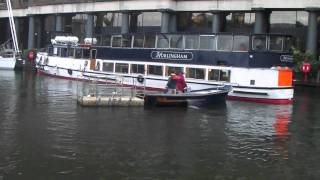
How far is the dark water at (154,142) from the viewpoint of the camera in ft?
44.4

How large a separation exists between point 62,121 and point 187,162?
800 centimetres

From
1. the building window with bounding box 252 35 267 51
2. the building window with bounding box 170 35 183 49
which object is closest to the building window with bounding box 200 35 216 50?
the building window with bounding box 170 35 183 49

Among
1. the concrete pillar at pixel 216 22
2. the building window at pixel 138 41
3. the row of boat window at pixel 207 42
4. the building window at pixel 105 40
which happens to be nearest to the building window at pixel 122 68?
the row of boat window at pixel 207 42

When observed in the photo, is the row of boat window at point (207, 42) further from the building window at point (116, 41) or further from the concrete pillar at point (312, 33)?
the concrete pillar at point (312, 33)

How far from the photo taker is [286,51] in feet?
112

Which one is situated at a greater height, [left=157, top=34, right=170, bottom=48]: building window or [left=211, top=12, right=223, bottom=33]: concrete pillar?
[left=211, top=12, right=223, bottom=33]: concrete pillar

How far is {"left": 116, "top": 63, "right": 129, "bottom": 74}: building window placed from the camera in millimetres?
39838

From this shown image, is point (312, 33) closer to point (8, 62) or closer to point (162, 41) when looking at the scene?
point (162, 41)

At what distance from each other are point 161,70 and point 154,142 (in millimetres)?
20023

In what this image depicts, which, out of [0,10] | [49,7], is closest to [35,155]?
[49,7]

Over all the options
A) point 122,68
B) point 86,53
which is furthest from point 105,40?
point 86,53

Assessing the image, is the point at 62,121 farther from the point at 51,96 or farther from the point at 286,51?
the point at 286,51

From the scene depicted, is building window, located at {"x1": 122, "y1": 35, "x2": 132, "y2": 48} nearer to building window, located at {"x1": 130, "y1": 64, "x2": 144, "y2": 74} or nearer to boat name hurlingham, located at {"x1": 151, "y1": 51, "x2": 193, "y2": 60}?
building window, located at {"x1": 130, "y1": 64, "x2": 144, "y2": 74}

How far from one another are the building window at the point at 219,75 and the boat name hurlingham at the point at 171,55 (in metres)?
1.72
